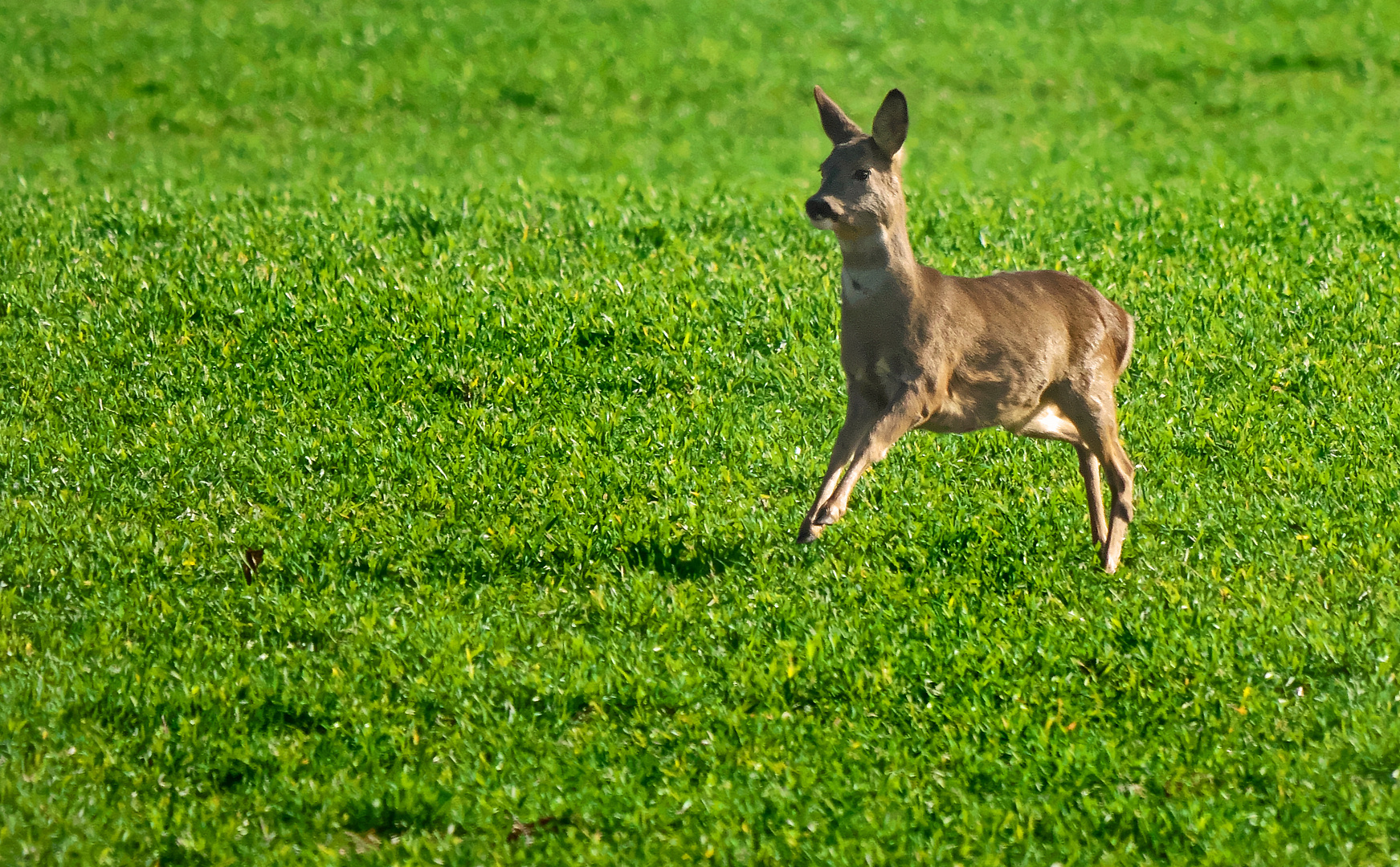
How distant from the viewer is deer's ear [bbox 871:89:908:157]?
18.3ft

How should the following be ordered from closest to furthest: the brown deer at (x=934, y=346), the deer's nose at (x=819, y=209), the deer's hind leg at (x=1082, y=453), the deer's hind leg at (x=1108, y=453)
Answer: the deer's nose at (x=819, y=209) < the brown deer at (x=934, y=346) < the deer's hind leg at (x=1108, y=453) < the deer's hind leg at (x=1082, y=453)

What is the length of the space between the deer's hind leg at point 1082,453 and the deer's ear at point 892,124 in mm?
1678

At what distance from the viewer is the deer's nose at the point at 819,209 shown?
5.54 m

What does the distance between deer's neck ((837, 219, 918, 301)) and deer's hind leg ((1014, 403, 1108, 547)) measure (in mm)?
1159

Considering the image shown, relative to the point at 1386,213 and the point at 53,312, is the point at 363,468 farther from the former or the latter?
the point at 1386,213

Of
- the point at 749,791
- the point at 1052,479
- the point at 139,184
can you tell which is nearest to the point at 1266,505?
the point at 1052,479

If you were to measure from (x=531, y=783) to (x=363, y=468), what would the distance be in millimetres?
3007

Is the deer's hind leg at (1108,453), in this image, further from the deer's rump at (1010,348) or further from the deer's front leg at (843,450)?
the deer's front leg at (843,450)

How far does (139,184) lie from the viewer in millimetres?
14664

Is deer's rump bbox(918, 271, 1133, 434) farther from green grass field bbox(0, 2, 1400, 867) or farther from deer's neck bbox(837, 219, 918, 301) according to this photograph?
green grass field bbox(0, 2, 1400, 867)

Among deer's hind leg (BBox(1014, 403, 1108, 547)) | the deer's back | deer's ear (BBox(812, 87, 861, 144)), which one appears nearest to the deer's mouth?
deer's ear (BBox(812, 87, 861, 144))

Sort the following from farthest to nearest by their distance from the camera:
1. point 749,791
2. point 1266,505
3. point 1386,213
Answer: point 1386,213 → point 1266,505 → point 749,791

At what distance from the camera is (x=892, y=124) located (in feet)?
Result: 18.7

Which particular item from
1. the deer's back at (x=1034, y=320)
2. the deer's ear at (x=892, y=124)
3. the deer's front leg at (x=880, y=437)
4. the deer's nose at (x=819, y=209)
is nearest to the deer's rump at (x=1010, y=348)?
the deer's back at (x=1034, y=320)
